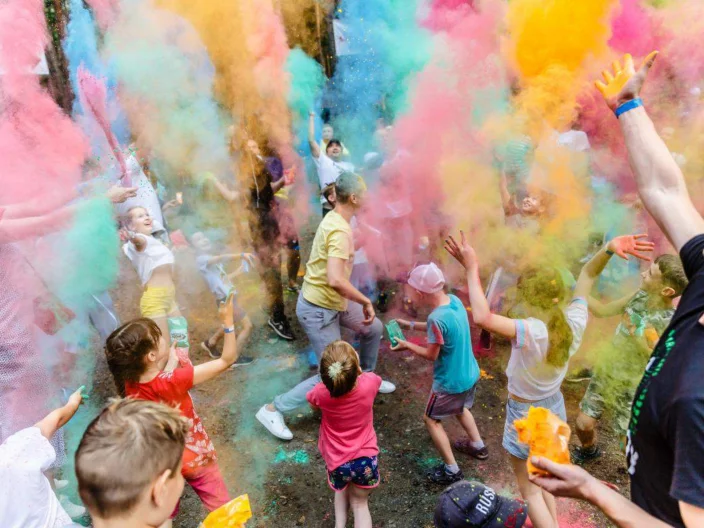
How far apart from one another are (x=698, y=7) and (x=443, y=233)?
8.65 ft

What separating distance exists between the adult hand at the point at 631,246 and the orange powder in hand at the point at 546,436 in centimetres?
114

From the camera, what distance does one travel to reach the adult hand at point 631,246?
8.19 feet

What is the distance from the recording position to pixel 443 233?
5027 mm

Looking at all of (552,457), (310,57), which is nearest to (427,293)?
(552,457)

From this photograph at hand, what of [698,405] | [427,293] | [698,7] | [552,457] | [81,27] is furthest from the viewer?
[81,27]

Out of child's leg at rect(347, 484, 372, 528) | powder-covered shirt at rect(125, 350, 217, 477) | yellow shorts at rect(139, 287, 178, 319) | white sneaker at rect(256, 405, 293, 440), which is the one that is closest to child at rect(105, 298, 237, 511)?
powder-covered shirt at rect(125, 350, 217, 477)

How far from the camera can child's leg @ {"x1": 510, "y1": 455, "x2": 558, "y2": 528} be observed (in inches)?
Result: 97.4

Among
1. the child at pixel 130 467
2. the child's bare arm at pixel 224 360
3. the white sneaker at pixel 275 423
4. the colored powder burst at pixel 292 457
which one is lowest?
the colored powder burst at pixel 292 457

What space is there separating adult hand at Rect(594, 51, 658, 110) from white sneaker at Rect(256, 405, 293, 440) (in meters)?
2.88

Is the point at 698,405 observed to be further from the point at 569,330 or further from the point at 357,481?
the point at 357,481

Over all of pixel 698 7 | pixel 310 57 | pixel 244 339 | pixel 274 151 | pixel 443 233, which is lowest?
pixel 244 339

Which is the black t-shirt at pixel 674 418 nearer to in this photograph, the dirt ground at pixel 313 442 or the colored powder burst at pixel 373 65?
the dirt ground at pixel 313 442

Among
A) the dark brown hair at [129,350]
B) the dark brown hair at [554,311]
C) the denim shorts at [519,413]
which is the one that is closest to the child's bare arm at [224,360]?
the dark brown hair at [129,350]

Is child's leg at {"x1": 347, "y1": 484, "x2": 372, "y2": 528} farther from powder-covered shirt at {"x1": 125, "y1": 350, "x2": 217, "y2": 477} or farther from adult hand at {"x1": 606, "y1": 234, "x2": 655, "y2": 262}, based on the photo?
adult hand at {"x1": 606, "y1": 234, "x2": 655, "y2": 262}
